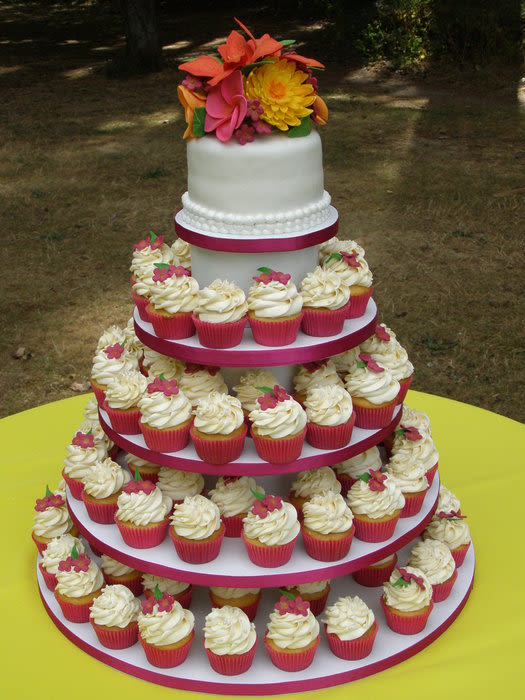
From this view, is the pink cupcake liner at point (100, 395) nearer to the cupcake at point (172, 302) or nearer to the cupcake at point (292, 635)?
the cupcake at point (172, 302)

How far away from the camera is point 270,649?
3688 millimetres

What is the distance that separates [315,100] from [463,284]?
5.61 meters

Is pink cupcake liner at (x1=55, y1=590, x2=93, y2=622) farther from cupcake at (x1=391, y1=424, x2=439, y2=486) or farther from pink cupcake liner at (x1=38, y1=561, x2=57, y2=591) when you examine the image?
cupcake at (x1=391, y1=424, x2=439, y2=486)

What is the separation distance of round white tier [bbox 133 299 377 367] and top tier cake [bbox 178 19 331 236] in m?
0.45

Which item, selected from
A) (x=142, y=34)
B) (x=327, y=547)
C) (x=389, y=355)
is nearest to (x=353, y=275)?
(x=389, y=355)

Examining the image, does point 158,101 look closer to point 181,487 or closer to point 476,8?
point 476,8

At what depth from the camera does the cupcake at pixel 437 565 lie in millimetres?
4070

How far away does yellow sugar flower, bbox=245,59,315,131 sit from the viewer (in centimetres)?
355

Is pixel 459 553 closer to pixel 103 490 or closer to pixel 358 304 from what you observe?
pixel 358 304

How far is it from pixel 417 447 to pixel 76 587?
1625 millimetres

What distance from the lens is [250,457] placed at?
3734 mm

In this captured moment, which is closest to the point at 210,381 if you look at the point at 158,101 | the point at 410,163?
the point at 410,163

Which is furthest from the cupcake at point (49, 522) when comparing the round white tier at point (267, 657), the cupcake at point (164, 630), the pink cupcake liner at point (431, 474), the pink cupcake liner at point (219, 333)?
the pink cupcake liner at point (431, 474)

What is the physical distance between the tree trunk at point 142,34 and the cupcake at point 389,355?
1406 cm
